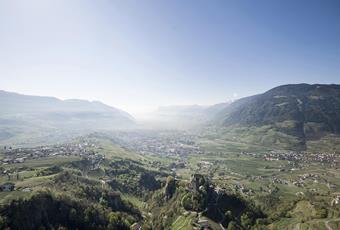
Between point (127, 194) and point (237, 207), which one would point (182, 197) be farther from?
point (127, 194)

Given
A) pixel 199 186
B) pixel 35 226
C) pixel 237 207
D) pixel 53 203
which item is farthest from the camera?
pixel 199 186

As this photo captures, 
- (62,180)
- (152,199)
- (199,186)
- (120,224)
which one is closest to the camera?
(120,224)

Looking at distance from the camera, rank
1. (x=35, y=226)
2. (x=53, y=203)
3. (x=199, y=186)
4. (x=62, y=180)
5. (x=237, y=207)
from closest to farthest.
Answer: (x=35, y=226) < (x=53, y=203) < (x=237, y=207) < (x=199, y=186) < (x=62, y=180)

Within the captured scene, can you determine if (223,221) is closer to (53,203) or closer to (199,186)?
(199,186)

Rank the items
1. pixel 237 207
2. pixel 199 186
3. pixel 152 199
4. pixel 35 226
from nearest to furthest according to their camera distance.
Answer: pixel 35 226
pixel 237 207
pixel 199 186
pixel 152 199

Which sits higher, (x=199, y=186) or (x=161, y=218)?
(x=199, y=186)

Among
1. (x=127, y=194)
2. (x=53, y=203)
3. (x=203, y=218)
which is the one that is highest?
(x=53, y=203)

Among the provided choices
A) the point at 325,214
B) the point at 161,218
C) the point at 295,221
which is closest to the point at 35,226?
the point at 161,218

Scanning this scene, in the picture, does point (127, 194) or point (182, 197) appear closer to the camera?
point (182, 197)

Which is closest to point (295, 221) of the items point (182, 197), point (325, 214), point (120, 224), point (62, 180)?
point (325, 214)
